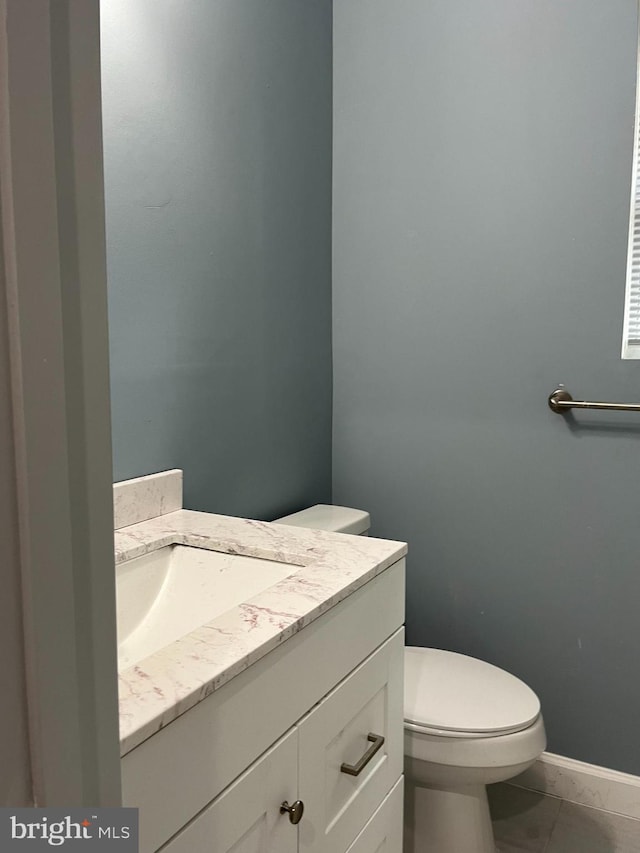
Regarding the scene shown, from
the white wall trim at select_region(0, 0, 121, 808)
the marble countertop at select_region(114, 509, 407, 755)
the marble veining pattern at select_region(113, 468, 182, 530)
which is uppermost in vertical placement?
the white wall trim at select_region(0, 0, 121, 808)

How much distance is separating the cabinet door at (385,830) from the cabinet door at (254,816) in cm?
26

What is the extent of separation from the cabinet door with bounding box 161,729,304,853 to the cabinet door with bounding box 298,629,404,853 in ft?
0.12

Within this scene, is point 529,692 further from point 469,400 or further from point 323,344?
point 323,344

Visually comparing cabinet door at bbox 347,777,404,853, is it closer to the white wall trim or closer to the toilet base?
the toilet base

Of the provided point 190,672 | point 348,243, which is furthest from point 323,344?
point 190,672

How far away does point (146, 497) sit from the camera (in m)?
1.40

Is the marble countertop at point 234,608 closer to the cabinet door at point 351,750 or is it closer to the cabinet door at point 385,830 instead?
the cabinet door at point 351,750

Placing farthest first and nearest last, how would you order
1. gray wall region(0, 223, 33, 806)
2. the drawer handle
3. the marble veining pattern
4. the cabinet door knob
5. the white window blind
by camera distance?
the white window blind
the marble veining pattern
the drawer handle
the cabinet door knob
gray wall region(0, 223, 33, 806)

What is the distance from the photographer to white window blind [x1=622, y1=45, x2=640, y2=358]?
67.1 inches

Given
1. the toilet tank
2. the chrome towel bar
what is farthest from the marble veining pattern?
the chrome towel bar

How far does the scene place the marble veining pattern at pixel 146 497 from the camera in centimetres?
134

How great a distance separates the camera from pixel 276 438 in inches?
72.8

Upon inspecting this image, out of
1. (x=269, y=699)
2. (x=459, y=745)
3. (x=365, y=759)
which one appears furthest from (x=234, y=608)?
(x=459, y=745)

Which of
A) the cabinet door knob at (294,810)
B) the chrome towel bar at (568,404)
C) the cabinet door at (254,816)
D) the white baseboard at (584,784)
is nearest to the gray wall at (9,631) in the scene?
the cabinet door at (254,816)
